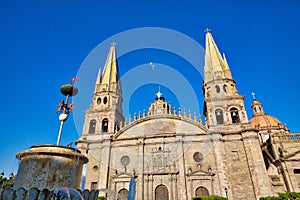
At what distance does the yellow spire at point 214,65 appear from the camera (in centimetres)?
2638

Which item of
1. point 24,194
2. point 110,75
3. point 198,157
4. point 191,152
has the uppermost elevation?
point 110,75

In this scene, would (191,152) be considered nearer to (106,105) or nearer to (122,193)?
(122,193)

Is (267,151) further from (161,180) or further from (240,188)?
(161,180)

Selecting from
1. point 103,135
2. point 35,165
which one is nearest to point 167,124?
point 103,135

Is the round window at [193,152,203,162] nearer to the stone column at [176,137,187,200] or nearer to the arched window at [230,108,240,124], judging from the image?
the stone column at [176,137,187,200]

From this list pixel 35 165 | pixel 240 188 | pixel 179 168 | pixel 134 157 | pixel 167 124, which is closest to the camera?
pixel 35 165

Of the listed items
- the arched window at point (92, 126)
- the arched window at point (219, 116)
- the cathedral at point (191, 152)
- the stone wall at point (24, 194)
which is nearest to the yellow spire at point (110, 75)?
the cathedral at point (191, 152)

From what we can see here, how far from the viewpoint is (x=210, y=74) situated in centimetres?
2694

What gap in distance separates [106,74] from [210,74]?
14.3 m

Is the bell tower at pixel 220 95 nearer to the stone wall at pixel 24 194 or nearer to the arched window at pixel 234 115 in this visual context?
the arched window at pixel 234 115

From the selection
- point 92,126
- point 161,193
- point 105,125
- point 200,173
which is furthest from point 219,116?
point 92,126

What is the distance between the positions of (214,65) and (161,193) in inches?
663

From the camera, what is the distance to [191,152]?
70.6 feet

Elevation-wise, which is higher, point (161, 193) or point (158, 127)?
point (158, 127)
